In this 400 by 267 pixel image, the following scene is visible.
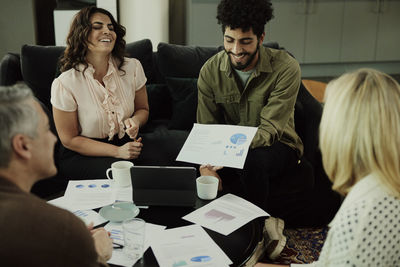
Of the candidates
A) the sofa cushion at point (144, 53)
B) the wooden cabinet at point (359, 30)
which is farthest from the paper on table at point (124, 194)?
the wooden cabinet at point (359, 30)

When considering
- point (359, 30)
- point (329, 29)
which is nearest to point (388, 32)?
point (359, 30)

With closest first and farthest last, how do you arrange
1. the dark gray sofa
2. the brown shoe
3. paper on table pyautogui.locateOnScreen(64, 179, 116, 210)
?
paper on table pyautogui.locateOnScreen(64, 179, 116, 210), the brown shoe, the dark gray sofa

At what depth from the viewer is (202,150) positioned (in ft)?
5.67

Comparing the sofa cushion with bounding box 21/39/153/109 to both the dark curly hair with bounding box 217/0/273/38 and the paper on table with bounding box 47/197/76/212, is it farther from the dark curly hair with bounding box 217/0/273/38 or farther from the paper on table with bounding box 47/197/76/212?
the paper on table with bounding box 47/197/76/212

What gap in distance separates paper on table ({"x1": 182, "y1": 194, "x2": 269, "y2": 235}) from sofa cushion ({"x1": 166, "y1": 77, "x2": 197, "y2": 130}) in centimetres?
110

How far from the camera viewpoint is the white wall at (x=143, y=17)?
13.0 ft

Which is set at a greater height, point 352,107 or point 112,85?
point 352,107

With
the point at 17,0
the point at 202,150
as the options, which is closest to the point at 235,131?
the point at 202,150

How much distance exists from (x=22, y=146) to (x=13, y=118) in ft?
0.20

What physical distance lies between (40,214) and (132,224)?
1.38ft

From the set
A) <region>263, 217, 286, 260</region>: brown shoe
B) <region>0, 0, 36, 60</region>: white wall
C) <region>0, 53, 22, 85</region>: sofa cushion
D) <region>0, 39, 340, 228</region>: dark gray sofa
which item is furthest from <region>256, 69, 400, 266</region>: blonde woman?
<region>0, 0, 36, 60</region>: white wall

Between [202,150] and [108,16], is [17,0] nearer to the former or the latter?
[108,16]

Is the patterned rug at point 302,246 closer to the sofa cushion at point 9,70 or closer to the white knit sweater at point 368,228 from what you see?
the white knit sweater at point 368,228

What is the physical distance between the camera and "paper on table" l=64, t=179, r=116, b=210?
1480 mm
